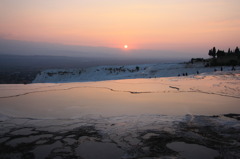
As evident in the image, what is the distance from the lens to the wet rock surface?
13.7 feet

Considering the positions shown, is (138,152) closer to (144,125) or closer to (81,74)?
(144,125)

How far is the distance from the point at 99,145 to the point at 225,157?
2790 mm

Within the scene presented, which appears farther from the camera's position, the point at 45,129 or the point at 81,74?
the point at 81,74

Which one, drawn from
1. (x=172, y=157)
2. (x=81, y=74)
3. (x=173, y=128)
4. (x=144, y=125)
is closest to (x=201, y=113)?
(x=173, y=128)

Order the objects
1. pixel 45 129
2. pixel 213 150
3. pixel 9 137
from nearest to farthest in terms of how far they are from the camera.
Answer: pixel 213 150
pixel 9 137
pixel 45 129

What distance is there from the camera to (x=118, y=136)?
16.5 feet

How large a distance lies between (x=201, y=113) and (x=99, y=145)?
4240mm

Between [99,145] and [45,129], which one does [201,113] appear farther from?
[45,129]

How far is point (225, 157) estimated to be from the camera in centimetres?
391

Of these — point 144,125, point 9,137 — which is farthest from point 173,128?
point 9,137

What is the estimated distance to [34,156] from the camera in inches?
159

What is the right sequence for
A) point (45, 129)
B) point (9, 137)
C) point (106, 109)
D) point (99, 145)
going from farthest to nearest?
point (106, 109) → point (45, 129) → point (9, 137) → point (99, 145)

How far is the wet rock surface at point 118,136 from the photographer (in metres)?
4.17

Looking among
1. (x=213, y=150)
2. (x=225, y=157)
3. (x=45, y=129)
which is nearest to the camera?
(x=225, y=157)
